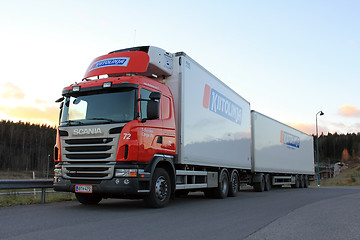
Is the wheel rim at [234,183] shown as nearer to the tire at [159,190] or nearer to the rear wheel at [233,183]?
the rear wheel at [233,183]

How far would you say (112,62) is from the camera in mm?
9031

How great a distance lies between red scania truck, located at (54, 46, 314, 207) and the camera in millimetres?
7664

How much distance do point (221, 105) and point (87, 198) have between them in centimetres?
607

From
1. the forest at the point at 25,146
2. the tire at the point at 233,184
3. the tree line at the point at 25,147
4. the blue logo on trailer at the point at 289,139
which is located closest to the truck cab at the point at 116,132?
the tire at the point at 233,184

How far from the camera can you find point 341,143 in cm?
14200

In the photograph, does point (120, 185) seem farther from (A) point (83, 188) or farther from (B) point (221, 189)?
(B) point (221, 189)

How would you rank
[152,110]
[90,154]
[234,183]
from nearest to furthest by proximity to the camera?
[90,154], [152,110], [234,183]

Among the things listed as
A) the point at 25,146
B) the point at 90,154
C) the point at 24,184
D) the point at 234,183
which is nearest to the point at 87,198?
the point at 24,184

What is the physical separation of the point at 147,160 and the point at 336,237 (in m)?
4.32

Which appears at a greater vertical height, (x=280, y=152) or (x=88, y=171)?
(x=280, y=152)

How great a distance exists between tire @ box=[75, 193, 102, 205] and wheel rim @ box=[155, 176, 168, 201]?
2.01 m

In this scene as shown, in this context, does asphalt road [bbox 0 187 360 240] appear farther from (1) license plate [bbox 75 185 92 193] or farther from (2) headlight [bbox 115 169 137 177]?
(2) headlight [bbox 115 169 137 177]

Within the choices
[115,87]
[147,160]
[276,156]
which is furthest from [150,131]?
[276,156]

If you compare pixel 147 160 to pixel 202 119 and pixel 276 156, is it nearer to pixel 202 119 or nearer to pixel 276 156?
pixel 202 119
